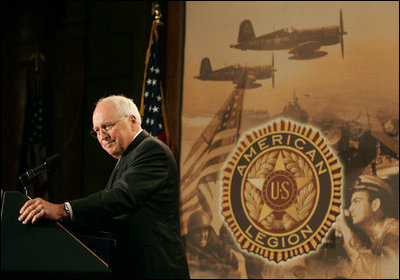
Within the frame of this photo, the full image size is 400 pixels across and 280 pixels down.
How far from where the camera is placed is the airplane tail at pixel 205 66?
21.0 ft

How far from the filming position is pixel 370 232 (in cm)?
550

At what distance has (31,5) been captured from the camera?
7871 millimetres

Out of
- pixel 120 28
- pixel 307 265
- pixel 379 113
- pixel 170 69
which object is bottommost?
pixel 307 265

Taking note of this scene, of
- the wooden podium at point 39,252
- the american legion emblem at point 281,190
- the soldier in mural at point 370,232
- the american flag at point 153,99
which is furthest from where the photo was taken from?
the american flag at point 153,99

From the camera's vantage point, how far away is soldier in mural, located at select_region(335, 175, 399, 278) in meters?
5.44

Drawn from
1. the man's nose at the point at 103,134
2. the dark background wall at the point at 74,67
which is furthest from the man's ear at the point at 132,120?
the dark background wall at the point at 74,67

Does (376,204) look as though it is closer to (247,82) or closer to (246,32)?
(247,82)

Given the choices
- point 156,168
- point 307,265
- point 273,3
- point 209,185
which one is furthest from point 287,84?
point 156,168

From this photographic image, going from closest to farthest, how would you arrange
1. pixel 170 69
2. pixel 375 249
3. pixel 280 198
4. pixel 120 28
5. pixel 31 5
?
pixel 375 249, pixel 280 198, pixel 170 69, pixel 120 28, pixel 31 5

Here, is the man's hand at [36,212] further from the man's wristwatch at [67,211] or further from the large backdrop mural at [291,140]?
the large backdrop mural at [291,140]

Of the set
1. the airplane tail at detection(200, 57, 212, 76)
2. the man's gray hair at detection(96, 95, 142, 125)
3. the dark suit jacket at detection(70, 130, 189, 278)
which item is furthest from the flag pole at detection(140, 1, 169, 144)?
the dark suit jacket at detection(70, 130, 189, 278)

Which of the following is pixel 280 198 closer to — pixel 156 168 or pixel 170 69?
pixel 170 69

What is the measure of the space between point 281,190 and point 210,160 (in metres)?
0.87

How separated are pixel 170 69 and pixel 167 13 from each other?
69 centimetres
